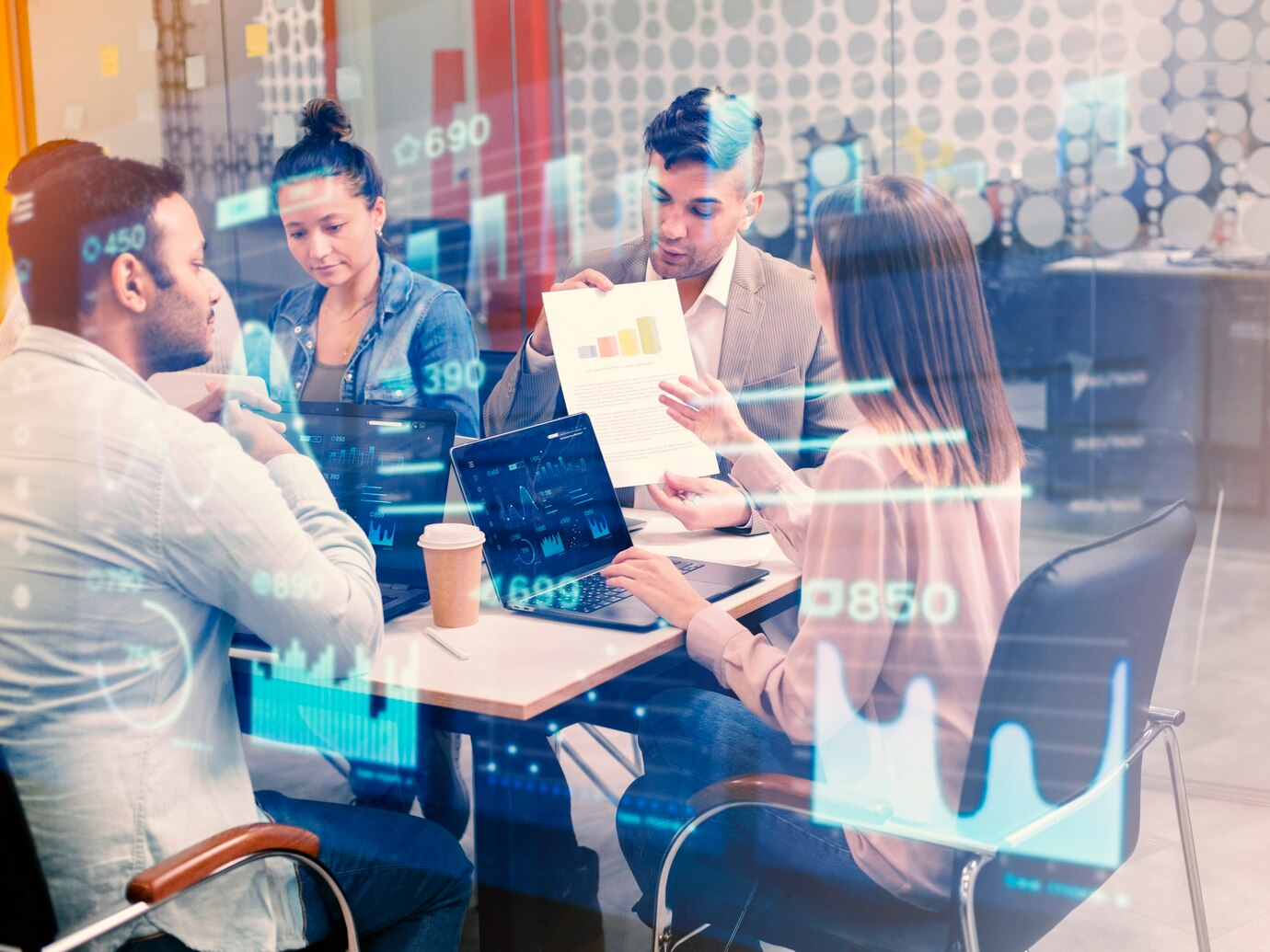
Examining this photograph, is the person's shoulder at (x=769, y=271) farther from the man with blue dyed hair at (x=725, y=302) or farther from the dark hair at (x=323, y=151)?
the dark hair at (x=323, y=151)

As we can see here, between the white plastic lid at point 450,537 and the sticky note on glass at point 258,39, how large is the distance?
3.83 meters

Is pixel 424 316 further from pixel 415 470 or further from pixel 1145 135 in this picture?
pixel 1145 135

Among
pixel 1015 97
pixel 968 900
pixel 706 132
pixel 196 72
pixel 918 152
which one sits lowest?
pixel 968 900

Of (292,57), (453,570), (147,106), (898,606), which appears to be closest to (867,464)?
(898,606)

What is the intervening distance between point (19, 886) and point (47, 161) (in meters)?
0.87

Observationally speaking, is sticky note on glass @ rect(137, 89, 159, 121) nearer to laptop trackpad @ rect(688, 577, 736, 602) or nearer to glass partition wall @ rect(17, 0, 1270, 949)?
glass partition wall @ rect(17, 0, 1270, 949)

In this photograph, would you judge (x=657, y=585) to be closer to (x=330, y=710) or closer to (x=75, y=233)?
(x=330, y=710)

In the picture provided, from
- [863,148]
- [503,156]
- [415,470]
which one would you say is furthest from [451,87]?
[415,470]

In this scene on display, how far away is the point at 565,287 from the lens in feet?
8.08

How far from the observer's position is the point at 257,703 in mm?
1997

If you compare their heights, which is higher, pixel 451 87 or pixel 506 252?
pixel 451 87

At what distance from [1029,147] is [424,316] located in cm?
242

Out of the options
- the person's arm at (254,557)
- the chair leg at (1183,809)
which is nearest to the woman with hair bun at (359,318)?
the person's arm at (254,557)

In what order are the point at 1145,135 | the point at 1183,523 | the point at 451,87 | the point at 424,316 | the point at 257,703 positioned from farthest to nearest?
the point at 451,87 < the point at 1145,135 < the point at 424,316 < the point at 257,703 < the point at 1183,523
